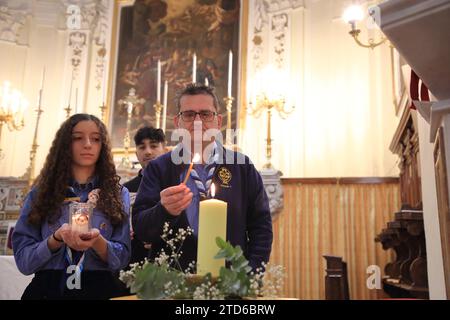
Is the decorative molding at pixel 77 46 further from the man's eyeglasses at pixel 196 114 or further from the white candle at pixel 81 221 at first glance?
the white candle at pixel 81 221

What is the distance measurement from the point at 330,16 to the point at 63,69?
4.90 metres

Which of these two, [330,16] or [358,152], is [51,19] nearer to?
[330,16]

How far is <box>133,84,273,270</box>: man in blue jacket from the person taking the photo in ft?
5.54

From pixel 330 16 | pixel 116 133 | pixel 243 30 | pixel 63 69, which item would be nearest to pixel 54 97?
pixel 63 69

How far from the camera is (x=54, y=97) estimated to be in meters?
8.47

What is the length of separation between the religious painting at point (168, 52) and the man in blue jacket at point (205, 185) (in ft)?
18.6

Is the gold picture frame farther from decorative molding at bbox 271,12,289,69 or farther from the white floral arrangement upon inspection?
the white floral arrangement

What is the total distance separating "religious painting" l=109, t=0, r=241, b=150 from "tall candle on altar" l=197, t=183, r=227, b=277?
6542 millimetres

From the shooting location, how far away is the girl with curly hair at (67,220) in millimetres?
1641

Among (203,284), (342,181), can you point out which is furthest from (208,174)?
(342,181)

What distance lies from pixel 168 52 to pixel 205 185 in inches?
274

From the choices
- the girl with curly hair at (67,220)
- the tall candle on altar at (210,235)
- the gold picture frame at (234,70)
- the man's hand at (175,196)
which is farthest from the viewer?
the gold picture frame at (234,70)

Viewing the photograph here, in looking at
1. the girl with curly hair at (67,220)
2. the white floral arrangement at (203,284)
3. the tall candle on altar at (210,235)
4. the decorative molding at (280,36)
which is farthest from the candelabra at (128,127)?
the white floral arrangement at (203,284)

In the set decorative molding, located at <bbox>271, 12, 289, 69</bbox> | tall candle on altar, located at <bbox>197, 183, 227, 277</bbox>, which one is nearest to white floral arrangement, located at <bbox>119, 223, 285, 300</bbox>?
tall candle on altar, located at <bbox>197, 183, 227, 277</bbox>
